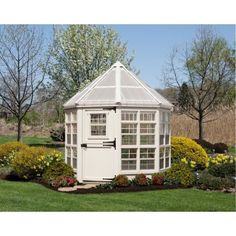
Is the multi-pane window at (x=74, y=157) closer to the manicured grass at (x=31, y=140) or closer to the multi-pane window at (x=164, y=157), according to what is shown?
the multi-pane window at (x=164, y=157)

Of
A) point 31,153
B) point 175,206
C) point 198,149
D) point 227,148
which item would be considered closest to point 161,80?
point 198,149

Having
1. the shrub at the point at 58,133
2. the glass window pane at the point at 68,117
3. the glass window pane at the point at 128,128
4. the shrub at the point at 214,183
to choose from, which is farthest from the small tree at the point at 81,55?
the shrub at the point at 214,183

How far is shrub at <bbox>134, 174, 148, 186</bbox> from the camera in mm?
11938

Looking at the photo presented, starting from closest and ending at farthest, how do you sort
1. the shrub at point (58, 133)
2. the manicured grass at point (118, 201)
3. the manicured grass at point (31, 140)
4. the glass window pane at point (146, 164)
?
the manicured grass at point (118, 201)
the glass window pane at point (146, 164)
the shrub at point (58, 133)
the manicured grass at point (31, 140)

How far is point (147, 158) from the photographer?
12406 mm

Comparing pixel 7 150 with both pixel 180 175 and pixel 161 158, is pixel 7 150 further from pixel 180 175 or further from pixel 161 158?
pixel 180 175

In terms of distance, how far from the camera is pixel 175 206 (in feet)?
33.7

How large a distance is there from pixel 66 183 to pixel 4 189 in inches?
59.3

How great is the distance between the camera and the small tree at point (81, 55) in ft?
55.2

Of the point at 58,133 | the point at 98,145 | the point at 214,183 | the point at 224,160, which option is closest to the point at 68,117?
the point at 98,145

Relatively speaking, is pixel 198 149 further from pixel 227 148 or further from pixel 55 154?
pixel 55 154

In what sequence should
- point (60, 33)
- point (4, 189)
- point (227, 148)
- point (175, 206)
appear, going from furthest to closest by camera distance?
1. point (60, 33)
2. point (227, 148)
3. point (4, 189)
4. point (175, 206)

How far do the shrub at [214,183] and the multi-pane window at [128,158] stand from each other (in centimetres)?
169

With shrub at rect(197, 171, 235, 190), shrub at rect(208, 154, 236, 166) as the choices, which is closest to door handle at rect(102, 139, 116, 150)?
shrub at rect(197, 171, 235, 190)
